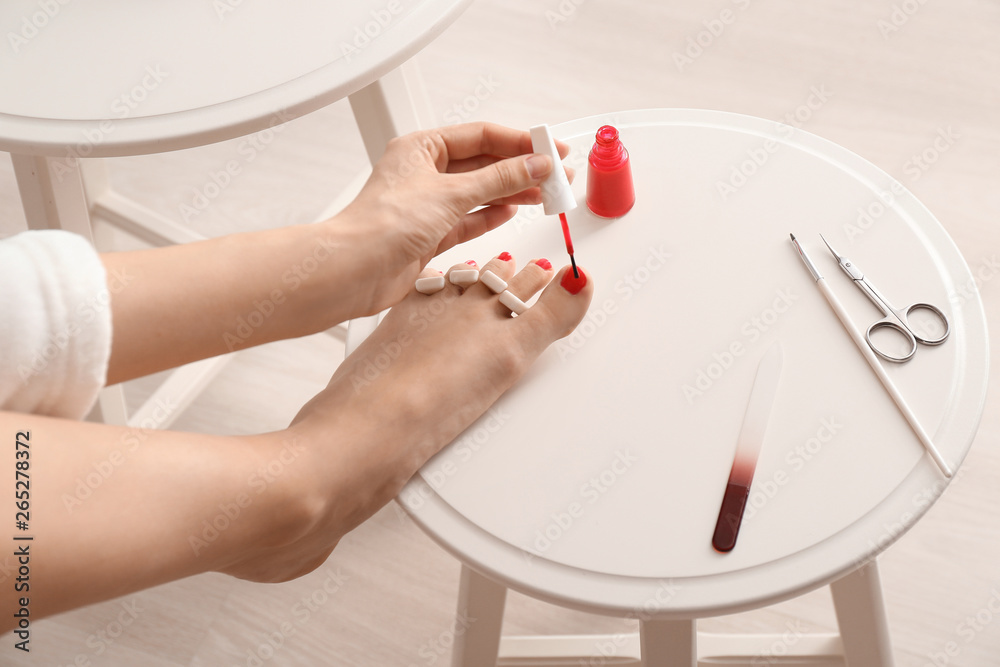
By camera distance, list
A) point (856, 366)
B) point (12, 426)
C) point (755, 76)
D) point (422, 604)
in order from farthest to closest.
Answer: point (755, 76) < point (422, 604) < point (856, 366) < point (12, 426)

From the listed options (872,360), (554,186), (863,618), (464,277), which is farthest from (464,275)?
(863,618)

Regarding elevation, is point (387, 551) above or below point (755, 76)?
below

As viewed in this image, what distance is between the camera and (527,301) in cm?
75

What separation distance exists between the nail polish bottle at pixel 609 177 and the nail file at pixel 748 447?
0.19 metres

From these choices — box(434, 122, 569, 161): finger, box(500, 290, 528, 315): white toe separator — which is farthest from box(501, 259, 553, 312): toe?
box(434, 122, 569, 161): finger

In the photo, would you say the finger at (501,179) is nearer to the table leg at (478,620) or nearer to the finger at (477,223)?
the finger at (477,223)

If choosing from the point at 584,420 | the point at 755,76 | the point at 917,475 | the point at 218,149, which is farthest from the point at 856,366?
the point at 218,149

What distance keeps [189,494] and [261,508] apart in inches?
2.2

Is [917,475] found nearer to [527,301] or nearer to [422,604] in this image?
[527,301]

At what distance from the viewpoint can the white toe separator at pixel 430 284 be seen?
76cm

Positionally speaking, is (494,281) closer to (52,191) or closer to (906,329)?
(906,329)

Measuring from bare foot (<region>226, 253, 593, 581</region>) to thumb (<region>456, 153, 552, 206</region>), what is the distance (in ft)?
0.19

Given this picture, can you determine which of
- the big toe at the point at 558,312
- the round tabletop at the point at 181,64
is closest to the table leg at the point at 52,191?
the round tabletop at the point at 181,64

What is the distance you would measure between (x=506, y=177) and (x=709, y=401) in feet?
0.84
